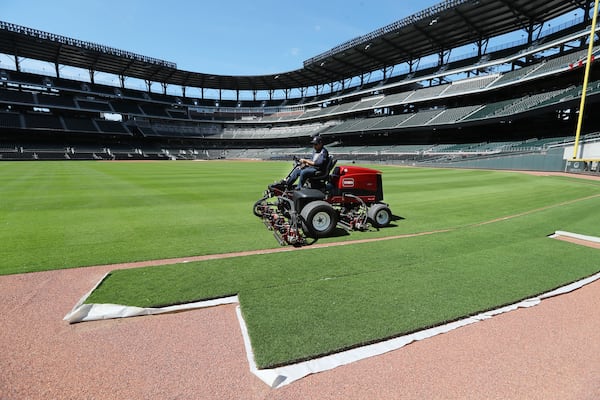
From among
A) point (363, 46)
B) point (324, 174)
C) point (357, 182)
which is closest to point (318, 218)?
point (324, 174)

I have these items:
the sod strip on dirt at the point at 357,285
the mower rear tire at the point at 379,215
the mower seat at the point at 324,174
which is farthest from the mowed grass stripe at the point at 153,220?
the mower seat at the point at 324,174

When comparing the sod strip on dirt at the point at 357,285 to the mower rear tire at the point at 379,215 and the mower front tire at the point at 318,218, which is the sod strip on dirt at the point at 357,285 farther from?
the mower rear tire at the point at 379,215

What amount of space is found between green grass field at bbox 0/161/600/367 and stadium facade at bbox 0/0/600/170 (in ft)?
74.8

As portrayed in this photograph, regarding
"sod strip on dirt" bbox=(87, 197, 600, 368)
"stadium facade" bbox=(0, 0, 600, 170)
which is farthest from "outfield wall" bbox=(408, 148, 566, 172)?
"sod strip on dirt" bbox=(87, 197, 600, 368)

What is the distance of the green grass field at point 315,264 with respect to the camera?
117 inches

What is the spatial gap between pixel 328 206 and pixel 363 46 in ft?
159

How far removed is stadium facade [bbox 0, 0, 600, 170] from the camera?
32594mm

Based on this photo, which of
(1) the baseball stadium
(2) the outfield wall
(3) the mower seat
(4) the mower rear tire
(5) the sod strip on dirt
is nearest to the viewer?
(1) the baseball stadium

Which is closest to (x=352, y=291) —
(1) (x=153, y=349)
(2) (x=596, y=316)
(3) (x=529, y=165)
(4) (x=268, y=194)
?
(1) (x=153, y=349)

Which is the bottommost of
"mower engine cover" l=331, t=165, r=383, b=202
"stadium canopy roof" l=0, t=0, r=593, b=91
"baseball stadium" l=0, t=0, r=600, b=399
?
"baseball stadium" l=0, t=0, r=600, b=399

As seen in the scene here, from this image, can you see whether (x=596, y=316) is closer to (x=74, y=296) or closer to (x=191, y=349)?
(x=191, y=349)

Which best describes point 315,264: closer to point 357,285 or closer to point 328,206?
point 357,285

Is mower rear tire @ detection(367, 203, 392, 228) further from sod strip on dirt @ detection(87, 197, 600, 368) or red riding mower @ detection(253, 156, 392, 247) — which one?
sod strip on dirt @ detection(87, 197, 600, 368)

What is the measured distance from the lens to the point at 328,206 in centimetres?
601
